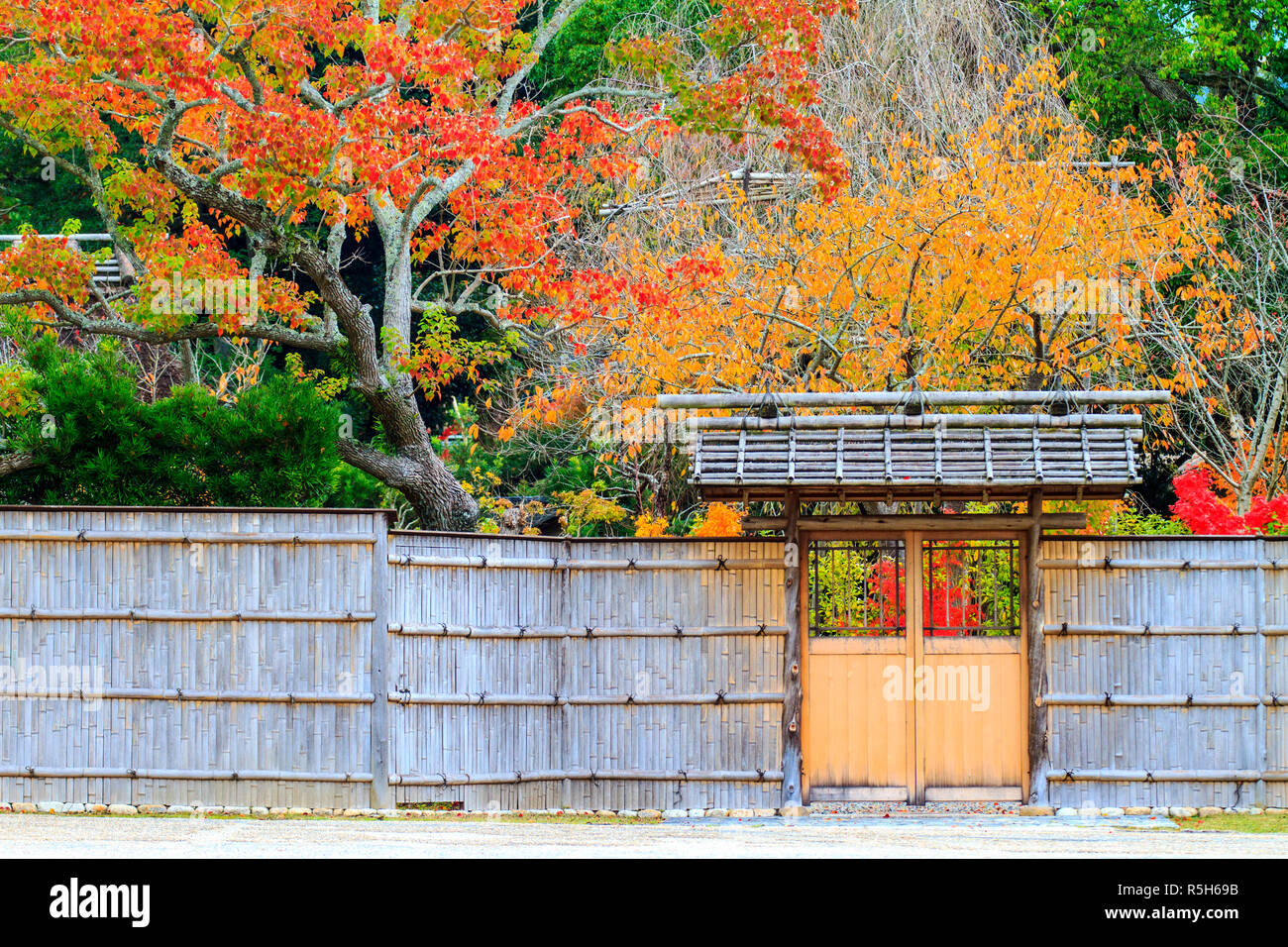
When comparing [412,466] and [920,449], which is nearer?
[920,449]

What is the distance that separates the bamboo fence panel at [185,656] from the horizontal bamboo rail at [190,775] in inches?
0.4

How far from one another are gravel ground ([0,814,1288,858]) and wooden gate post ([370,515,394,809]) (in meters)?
0.50

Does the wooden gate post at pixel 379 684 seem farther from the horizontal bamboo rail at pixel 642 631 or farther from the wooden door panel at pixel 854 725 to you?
the wooden door panel at pixel 854 725

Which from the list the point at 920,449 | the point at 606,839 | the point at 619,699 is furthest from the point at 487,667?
the point at 920,449

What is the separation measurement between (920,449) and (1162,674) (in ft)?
8.61

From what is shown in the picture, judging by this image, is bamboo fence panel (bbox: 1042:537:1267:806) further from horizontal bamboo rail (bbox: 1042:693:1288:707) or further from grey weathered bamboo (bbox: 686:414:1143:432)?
grey weathered bamboo (bbox: 686:414:1143:432)

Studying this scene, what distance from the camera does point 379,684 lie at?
370 inches

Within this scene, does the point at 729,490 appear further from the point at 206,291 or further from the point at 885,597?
the point at 206,291

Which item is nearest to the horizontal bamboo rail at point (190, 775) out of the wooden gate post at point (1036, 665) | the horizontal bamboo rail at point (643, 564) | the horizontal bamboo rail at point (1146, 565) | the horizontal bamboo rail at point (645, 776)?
the horizontal bamboo rail at point (645, 776)

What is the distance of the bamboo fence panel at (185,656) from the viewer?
9.37 m

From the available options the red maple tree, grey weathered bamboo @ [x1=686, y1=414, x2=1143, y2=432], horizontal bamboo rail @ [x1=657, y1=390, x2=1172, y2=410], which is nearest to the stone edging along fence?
grey weathered bamboo @ [x1=686, y1=414, x2=1143, y2=432]

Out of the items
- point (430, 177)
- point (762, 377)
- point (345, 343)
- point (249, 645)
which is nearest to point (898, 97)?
point (762, 377)

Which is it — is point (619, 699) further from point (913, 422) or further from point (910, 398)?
point (910, 398)

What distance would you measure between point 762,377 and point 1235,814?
5.96 metres
